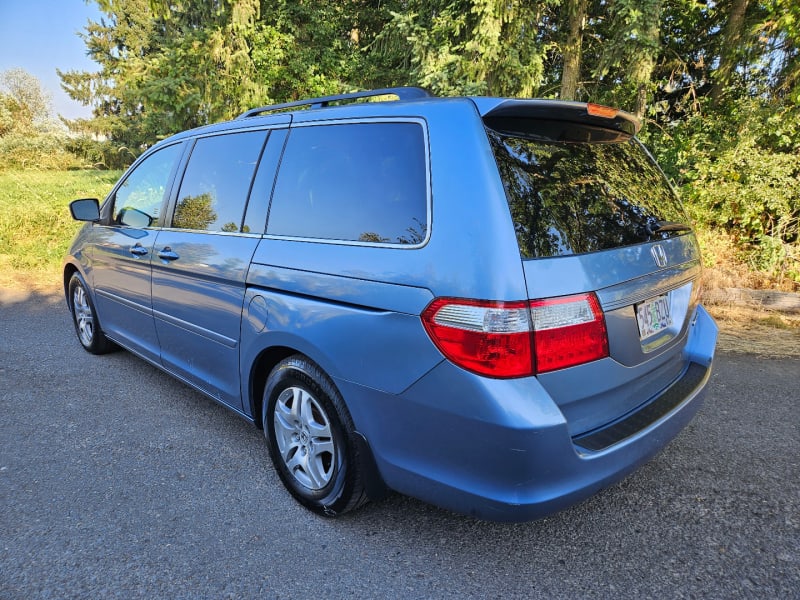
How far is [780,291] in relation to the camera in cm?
600

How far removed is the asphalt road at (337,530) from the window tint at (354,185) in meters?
1.32

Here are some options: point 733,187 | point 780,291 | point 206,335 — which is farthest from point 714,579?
point 733,187

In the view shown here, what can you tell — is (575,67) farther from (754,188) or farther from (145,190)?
(145,190)

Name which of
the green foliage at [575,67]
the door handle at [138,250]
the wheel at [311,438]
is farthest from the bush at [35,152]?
the wheel at [311,438]

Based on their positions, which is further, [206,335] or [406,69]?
[406,69]

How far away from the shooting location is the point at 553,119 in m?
2.17

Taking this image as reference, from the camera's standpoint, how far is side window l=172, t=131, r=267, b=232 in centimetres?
283

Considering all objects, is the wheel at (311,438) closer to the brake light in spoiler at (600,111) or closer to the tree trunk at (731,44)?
the brake light in spoiler at (600,111)

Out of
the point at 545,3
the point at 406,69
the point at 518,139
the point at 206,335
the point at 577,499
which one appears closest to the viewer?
the point at 577,499

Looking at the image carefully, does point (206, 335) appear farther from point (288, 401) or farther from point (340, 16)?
point (340, 16)

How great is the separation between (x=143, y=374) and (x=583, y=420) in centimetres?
363

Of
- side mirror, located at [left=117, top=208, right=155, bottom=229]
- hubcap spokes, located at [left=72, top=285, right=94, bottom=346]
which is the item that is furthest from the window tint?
hubcap spokes, located at [left=72, top=285, right=94, bottom=346]

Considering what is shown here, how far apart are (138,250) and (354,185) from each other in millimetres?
2032

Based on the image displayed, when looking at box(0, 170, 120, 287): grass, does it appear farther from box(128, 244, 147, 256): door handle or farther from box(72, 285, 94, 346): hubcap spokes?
box(128, 244, 147, 256): door handle
